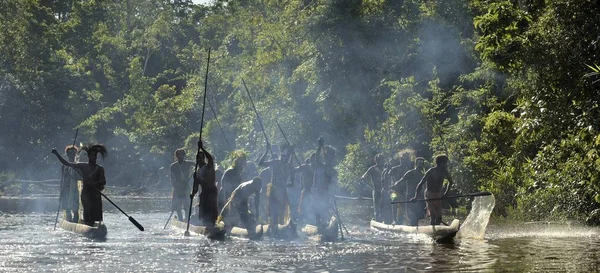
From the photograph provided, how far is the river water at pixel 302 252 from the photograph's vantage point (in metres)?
16.6

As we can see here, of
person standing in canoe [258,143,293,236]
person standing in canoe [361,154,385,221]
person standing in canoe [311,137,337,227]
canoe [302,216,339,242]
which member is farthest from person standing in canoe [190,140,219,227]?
person standing in canoe [361,154,385,221]

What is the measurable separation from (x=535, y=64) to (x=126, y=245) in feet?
27.8

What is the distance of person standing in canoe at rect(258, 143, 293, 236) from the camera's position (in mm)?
22938

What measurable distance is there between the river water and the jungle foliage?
118 centimetres

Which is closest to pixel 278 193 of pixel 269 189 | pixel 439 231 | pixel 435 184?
pixel 269 189

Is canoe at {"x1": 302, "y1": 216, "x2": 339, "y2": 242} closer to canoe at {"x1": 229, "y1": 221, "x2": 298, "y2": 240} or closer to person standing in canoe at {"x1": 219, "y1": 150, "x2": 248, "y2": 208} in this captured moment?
canoe at {"x1": 229, "y1": 221, "x2": 298, "y2": 240}

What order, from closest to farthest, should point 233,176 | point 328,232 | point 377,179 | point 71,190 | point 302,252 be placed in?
point 302,252 → point 328,232 → point 233,176 → point 71,190 → point 377,179

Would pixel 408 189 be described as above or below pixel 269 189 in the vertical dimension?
above

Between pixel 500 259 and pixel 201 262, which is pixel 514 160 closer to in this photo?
pixel 500 259

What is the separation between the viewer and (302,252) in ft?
62.6

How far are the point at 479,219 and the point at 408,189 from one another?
10.3 ft

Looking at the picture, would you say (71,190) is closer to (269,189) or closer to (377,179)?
(269,189)

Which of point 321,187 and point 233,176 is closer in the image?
point 321,187

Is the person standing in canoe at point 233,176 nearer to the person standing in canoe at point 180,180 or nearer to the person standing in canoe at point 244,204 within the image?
the person standing in canoe at point 244,204
